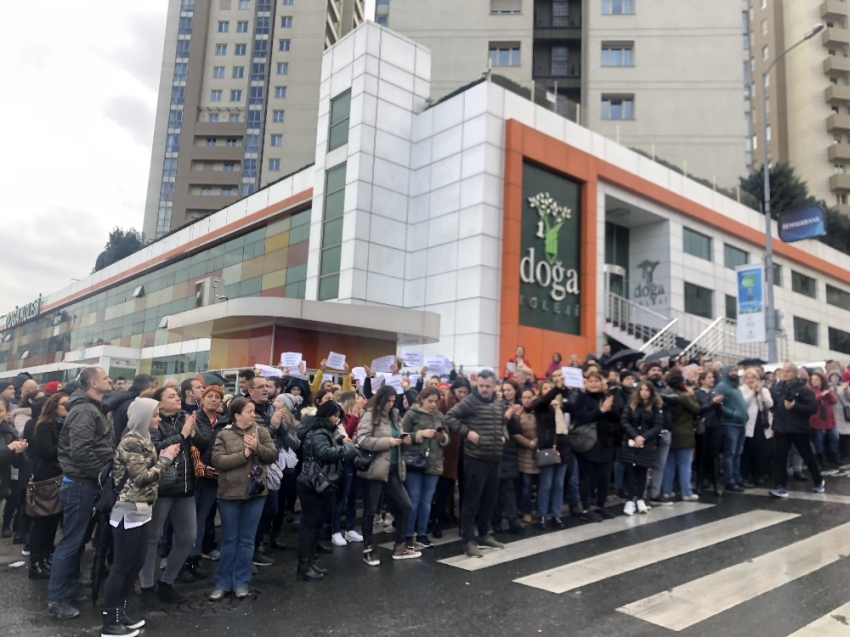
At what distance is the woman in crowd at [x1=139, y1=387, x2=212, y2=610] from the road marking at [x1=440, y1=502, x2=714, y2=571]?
8.41 ft

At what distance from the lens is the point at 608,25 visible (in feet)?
116

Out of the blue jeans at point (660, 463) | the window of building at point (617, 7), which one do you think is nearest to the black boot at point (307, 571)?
the blue jeans at point (660, 463)

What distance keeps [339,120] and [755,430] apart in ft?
56.5

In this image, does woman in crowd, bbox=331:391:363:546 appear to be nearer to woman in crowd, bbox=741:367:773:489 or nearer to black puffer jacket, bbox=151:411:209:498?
black puffer jacket, bbox=151:411:209:498

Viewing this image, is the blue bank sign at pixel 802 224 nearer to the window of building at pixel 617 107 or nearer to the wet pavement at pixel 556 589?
the window of building at pixel 617 107

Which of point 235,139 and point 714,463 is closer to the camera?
point 714,463

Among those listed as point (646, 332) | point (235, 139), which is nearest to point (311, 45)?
point (235, 139)

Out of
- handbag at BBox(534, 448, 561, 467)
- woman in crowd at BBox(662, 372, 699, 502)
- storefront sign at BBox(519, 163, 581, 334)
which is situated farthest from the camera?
storefront sign at BBox(519, 163, 581, 334)

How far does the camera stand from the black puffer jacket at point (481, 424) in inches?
274

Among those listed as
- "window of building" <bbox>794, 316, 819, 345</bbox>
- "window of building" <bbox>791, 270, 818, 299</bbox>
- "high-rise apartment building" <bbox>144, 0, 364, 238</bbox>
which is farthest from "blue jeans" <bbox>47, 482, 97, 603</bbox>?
"high-rise apartment building" <bbox>144, 0, 364, 238</bbox>

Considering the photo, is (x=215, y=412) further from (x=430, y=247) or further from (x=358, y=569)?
(x=430, y=247)

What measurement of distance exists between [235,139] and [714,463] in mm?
73903

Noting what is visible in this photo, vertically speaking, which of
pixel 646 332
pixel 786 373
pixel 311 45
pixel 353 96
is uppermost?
A: pixel 311 45

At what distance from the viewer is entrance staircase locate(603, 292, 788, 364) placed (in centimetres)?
2197
